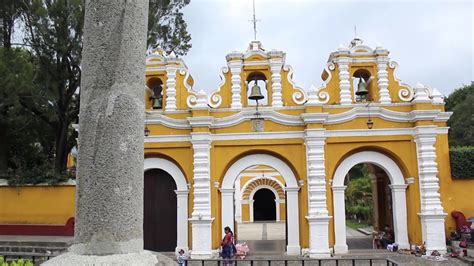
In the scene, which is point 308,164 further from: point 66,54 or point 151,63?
point 66,54

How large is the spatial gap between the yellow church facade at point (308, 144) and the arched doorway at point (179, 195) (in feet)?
0.10

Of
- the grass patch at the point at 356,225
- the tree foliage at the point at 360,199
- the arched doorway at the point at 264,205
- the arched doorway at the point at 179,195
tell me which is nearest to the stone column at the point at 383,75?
the arched doorway at the point at 179,195

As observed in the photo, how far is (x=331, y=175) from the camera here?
1224 cm

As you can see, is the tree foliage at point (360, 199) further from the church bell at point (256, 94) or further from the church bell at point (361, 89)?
the church bell at point (256, 94)

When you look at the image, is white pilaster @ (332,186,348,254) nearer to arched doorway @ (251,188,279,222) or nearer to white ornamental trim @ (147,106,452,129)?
white ornamental trim @ (147,106,452,129)

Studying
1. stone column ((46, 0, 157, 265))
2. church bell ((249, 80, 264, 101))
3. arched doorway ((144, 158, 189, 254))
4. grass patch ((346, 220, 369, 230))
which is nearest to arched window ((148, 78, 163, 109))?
arched doorway ((144, 158, 189, 254))

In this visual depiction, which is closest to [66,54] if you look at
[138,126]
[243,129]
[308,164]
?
[243,129]

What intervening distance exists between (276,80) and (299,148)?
2083 millimetres

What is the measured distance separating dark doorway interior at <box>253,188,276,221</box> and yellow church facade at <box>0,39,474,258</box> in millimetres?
16398

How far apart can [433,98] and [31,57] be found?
13.7m

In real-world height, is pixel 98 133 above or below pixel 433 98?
below

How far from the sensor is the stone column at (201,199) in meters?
11.9

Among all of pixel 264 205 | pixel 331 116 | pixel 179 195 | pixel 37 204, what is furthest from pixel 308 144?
pixel 264 205

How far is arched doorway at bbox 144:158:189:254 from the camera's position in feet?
41.0
